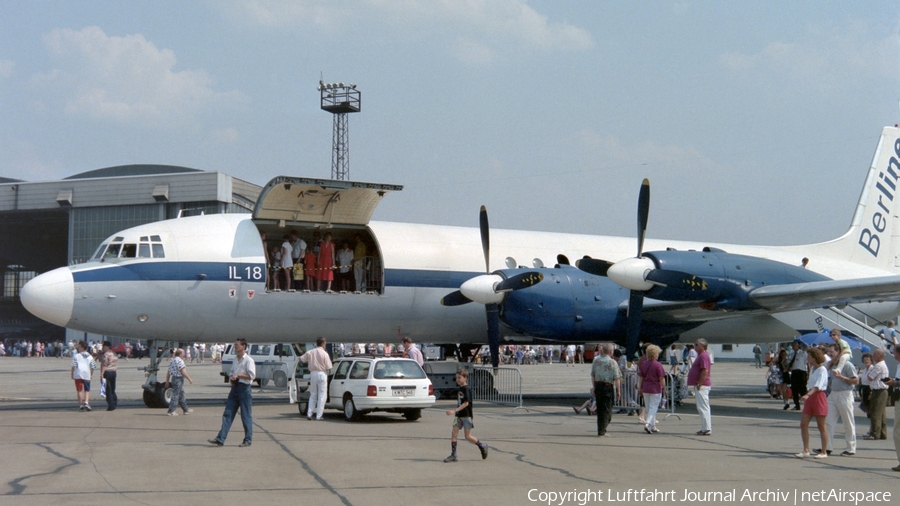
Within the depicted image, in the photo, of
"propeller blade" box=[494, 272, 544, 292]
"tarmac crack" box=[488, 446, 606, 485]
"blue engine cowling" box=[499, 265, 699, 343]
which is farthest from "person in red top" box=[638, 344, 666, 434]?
"blue engine cowling" box=[499, 265, 699, 343]

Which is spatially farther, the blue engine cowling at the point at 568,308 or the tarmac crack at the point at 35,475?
the blue engine cowling at the point at 568,308

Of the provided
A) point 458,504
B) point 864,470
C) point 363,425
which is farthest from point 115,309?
point 864,470

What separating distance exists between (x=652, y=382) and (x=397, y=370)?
503 centimetres

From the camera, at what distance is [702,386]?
15.2 metres

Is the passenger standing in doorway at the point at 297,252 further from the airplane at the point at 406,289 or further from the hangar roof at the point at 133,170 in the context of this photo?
the hangar roof at the point at 133,170

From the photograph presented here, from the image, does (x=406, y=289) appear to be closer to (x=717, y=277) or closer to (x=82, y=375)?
(x=717, y=277)

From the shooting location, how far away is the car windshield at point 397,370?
16797 mm

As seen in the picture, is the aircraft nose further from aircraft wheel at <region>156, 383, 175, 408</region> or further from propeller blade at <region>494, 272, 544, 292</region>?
propeller blade at <region>494, 272, 544, 292</region>

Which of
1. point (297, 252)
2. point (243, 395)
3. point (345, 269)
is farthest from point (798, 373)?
point (243, 395)

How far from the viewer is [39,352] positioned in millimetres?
77375

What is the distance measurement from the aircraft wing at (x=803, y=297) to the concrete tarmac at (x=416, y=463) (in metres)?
2.92

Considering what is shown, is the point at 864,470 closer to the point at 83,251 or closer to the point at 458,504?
the point at 458,504

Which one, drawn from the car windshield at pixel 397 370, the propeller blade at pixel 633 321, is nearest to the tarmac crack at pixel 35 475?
the car windshield at pixel 397 370

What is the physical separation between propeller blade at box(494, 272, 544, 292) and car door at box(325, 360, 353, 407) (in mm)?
4561
